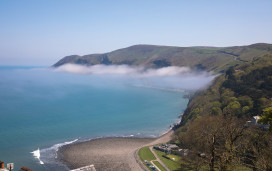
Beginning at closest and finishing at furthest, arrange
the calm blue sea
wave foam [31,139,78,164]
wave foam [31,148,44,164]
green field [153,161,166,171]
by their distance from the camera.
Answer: green field [153,161,166,171] → wave foam [31,139,78,164] → wave foam [31,148,44,164] → the calm blue sea

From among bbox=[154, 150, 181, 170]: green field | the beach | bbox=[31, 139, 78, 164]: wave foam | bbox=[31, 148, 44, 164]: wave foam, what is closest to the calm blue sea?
bbox=[31, 139, 78, 164]: wave foam

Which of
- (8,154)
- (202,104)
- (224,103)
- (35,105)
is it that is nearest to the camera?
(8,154)

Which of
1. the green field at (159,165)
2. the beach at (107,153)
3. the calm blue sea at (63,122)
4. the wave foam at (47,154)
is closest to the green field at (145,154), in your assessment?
the beach at (107,153)

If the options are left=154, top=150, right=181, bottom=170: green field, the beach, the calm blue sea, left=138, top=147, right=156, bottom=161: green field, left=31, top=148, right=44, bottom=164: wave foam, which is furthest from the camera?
the calm blue sea

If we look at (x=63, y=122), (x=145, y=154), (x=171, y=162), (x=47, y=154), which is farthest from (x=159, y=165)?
(x=63, y=122)

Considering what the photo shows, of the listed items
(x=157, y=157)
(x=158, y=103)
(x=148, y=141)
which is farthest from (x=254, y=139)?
(x=158, y=103)

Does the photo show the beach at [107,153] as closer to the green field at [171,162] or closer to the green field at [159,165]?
the green field at [159,165]

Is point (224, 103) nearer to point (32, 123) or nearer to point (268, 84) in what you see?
point (268, 84)

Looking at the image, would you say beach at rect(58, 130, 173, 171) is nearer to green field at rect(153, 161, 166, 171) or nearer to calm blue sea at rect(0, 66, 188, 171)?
green field at rect(153, 161, 166, 171)
